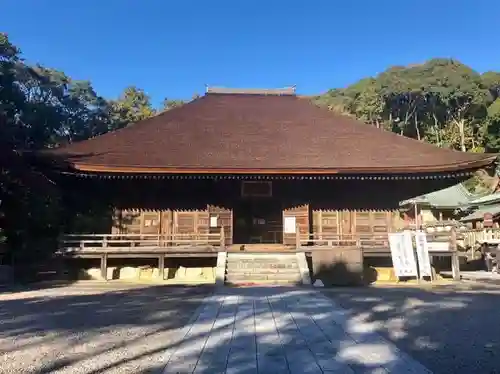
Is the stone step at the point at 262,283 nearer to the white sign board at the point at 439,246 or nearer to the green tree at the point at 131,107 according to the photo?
the white sign board at the point at 439,246

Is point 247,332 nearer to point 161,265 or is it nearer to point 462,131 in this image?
point 161,265

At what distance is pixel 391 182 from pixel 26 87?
2865 cm

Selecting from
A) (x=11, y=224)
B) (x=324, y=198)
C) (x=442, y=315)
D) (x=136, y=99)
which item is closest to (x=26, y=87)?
(x=136, y=99)

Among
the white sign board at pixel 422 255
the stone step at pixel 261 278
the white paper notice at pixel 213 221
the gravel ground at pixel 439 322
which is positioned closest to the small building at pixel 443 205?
the white sign board at pixel 422 255

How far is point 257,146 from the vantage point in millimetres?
16188

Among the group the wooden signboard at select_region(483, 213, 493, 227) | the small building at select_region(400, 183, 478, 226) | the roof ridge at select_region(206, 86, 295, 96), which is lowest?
the wooden signboard at select_region(483, 213, 493, 227)

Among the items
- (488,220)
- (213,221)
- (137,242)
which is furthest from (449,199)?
(137,242)

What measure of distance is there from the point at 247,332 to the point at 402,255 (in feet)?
26.0

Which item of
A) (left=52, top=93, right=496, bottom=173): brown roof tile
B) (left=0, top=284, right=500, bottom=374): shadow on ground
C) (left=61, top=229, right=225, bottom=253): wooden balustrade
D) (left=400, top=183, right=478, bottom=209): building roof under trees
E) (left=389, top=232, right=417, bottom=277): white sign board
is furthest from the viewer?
(left=400, top=183, right=478, bottom=209): building roof under trees

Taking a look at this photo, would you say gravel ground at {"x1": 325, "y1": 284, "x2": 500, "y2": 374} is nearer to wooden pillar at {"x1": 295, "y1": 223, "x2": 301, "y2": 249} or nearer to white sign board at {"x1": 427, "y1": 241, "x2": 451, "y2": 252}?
white sign board at {"x1": 427, "y1": 241, "x2": 451, "y2": 252}

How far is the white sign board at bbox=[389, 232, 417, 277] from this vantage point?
39.8 feet

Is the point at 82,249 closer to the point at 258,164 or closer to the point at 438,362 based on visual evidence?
the point at 258,164

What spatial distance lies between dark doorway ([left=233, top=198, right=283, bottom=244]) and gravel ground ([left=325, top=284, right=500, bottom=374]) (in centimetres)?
699

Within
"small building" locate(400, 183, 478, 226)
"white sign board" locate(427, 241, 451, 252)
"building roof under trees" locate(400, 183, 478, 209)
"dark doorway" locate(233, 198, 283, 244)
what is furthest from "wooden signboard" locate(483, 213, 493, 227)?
"dark doorway" locate(233, 198, 283, 244)
